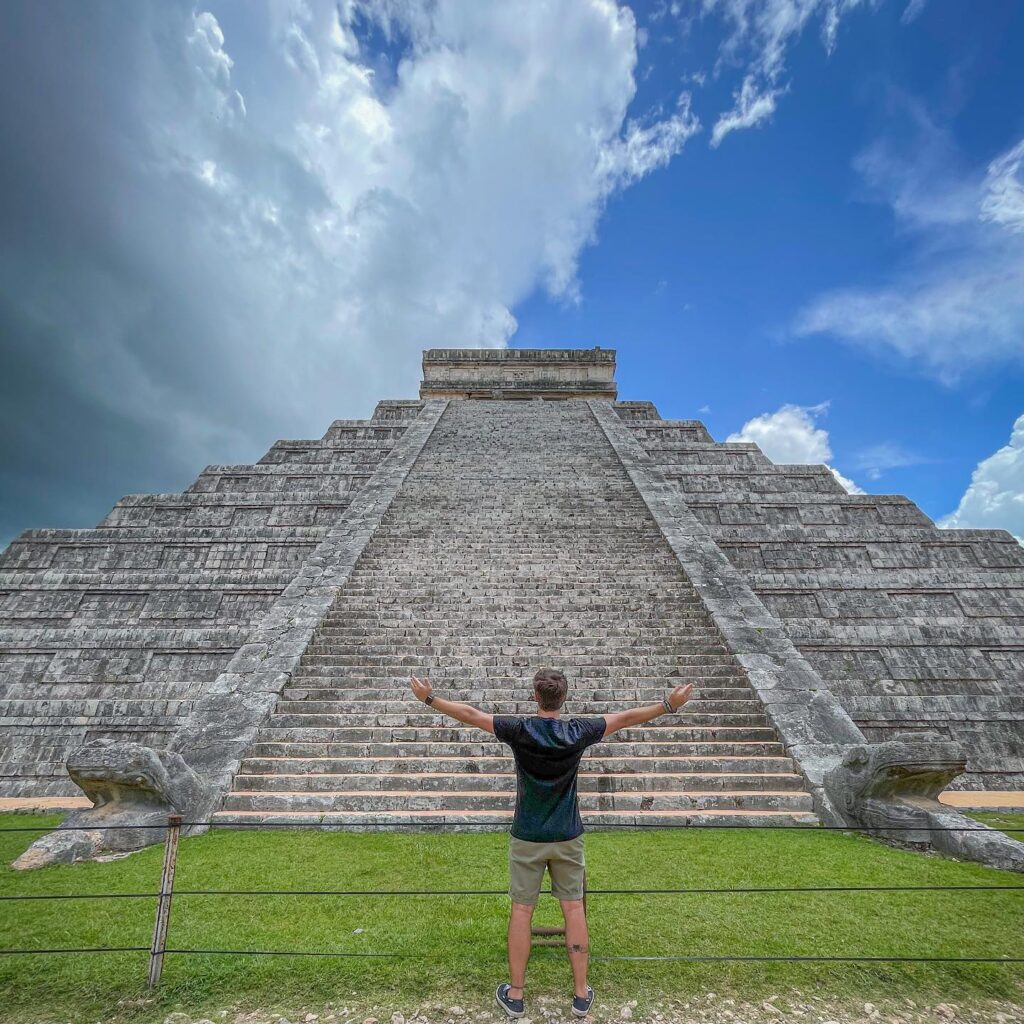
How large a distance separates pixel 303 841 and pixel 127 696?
16.8ft

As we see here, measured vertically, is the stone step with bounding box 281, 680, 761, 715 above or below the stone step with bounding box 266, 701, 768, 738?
above

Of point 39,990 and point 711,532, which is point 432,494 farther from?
point 39,990

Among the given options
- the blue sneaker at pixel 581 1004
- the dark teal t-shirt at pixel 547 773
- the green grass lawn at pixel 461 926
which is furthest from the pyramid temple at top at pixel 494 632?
the dark teal t-shirt at pixel 547 773

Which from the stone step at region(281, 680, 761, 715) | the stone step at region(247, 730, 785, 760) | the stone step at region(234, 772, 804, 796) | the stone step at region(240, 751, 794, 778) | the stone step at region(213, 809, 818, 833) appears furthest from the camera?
the stone step at region(281, 680, 761, 715)

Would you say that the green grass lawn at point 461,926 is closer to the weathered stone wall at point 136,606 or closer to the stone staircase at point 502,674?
the stone staircase at point 502,674

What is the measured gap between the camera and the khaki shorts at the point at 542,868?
8.80 ft

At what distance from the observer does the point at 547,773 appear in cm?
271

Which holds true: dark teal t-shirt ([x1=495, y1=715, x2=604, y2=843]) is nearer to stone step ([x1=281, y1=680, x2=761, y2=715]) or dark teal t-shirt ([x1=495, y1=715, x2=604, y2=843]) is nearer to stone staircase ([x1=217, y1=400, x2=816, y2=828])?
stone staircase ([x1=217, y1=400, x2=816, y2=828])

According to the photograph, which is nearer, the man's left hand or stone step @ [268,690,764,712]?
the man's left hand

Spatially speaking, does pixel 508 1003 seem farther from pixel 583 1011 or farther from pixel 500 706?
pixel 500 706

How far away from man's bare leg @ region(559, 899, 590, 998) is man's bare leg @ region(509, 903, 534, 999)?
182 mm

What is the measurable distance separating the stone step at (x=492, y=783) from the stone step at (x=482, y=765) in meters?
0.11

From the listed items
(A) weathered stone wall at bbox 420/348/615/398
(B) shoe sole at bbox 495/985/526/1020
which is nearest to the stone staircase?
(B) shoe sole at bbox 495/985/526/1020

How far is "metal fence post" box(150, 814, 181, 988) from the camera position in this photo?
2.92m
